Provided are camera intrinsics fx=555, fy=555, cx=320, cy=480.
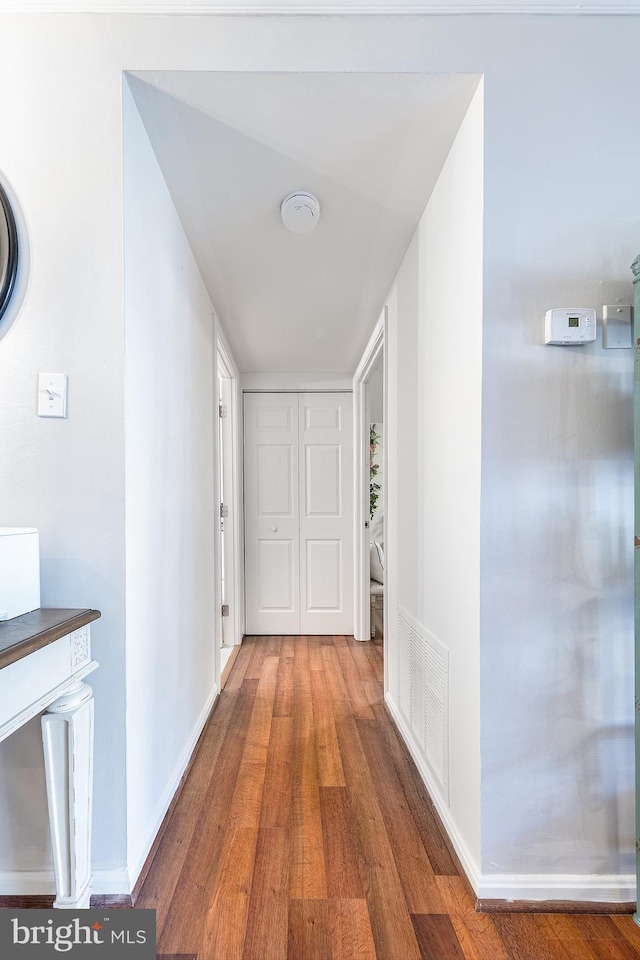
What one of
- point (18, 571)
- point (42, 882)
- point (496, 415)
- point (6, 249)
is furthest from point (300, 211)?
point (42, 882)

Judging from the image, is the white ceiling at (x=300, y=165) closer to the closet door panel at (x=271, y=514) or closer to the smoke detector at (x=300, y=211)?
the smoke detector at (x=300, y=211)

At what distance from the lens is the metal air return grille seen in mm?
1795

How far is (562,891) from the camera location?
143cm

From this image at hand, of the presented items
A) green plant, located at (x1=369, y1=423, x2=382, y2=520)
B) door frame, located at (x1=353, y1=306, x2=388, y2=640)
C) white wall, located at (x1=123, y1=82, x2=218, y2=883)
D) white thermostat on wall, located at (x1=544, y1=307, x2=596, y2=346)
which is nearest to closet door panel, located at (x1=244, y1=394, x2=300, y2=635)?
door frame, located at (x1=353, y1=306, x2=388, y2=640)

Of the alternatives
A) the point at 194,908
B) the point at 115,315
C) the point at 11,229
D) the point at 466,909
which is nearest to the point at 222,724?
the point at 194,908

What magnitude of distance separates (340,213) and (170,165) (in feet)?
2.06

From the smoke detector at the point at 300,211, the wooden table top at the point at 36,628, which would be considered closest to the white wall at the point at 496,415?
the wooden table top at the point at 36,628

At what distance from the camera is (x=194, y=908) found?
4.63 feet

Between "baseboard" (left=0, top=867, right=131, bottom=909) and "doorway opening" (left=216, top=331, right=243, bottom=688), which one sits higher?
"doorway opening" (left=216, top=331, right=243, bottom=688)

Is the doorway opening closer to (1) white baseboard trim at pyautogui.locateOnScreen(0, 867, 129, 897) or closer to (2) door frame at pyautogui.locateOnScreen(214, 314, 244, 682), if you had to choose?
(2) door frame at pyautogui.locateOnScreen(214, 314, 244, 682)

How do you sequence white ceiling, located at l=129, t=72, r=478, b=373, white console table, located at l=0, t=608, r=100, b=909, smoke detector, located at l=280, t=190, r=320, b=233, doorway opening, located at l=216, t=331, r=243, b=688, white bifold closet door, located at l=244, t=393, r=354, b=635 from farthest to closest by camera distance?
1. white bifold closet door, located at l=244, t=393, r=354, b=635
2. doorway opening, located at l=216, t=331, r=243, b=688
3. smoke detector, located at l=280, t=190, r=320, b=233
4. white ceiling, located at l=129, t=72, r=478, b=373
5. white console table, located at l=0, t=608, r=100, b=909

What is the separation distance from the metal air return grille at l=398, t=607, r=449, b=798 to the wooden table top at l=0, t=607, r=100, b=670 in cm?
111

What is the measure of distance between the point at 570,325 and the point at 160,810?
1.87 metres

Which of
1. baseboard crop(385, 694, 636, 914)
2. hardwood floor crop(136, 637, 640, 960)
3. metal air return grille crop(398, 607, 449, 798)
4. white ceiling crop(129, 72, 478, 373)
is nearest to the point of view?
hardwood floor crop(136, 637, 640, 960)
